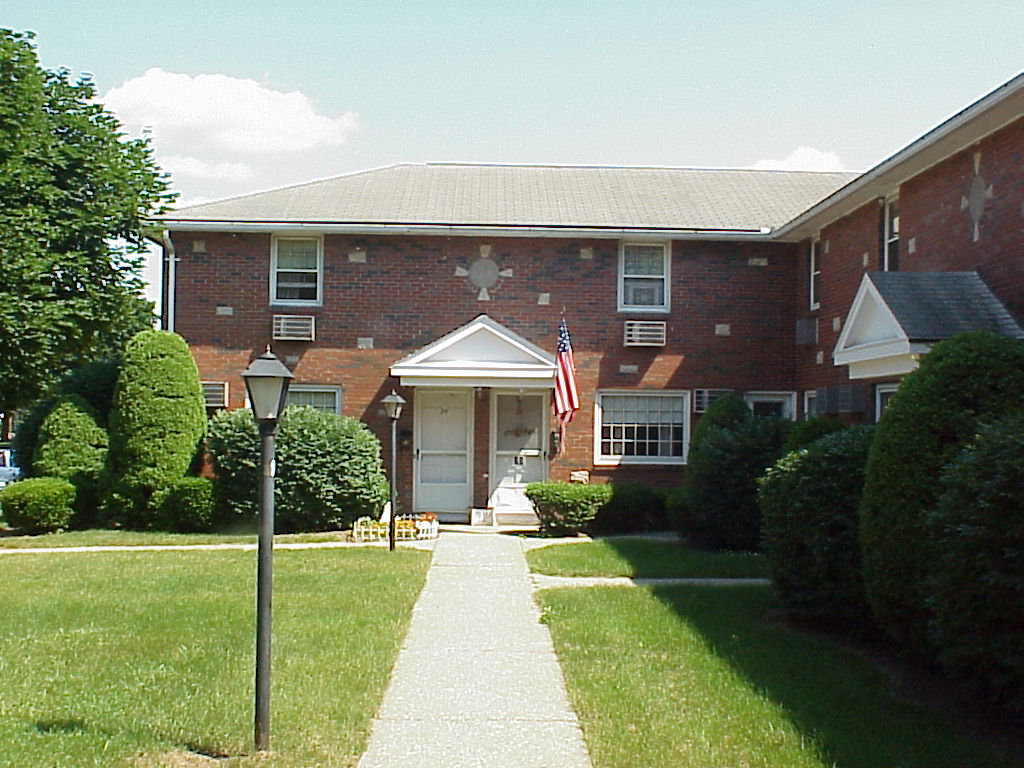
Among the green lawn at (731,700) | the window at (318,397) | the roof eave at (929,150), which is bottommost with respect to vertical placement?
the green lawn at (731,700)

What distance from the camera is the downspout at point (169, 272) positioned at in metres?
19.0

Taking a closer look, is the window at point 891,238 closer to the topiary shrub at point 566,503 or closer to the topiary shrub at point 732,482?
the topiary shrub at point 732,482

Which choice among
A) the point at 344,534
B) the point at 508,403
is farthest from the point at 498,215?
the point at 344,534

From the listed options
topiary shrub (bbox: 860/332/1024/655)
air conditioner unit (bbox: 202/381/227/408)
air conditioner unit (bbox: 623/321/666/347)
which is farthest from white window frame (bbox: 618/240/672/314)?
topiary shrub (bbox: 860/332/1024/655)

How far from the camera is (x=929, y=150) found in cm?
1284

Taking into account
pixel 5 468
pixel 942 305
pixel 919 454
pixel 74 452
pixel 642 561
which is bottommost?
pixel 642 561

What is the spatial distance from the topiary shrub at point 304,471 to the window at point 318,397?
5.59ft

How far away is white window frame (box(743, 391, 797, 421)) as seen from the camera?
1944cm

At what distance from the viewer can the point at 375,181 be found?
21266 millimetres

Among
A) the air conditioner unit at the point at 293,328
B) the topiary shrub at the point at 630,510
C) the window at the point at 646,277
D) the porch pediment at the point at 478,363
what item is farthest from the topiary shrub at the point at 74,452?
the window at the point at 646,277

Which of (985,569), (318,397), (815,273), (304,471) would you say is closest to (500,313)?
(318,397)

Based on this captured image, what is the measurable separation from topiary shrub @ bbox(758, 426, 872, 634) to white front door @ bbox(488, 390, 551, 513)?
9.54 m

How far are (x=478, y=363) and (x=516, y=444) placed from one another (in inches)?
71.0

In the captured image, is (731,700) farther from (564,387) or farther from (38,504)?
(38,504)
